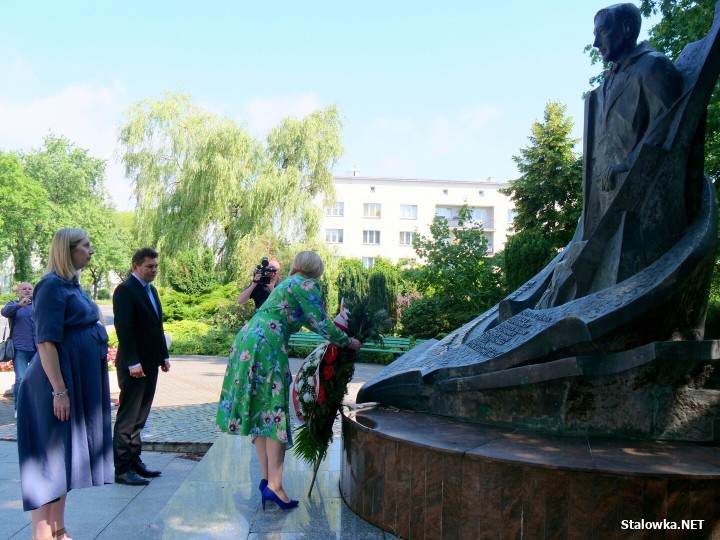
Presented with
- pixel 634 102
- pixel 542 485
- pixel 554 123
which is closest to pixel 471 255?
pixel 554 123

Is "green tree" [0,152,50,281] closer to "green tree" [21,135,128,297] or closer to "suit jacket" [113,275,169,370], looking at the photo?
"green tree" [21,135,128,297]

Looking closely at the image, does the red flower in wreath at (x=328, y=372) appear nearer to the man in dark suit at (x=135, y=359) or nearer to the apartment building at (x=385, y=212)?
the man in dark suit at (x=135, y=359)

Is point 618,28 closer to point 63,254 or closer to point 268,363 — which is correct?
point 268,363

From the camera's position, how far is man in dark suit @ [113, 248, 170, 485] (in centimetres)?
512

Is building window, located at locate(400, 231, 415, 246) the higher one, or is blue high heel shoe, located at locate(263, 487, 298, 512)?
building window, located at locate(400, 231, 415, 246)

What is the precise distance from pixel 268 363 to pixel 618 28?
3146 mm

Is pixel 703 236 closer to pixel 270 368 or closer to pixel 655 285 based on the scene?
pixel 655 285

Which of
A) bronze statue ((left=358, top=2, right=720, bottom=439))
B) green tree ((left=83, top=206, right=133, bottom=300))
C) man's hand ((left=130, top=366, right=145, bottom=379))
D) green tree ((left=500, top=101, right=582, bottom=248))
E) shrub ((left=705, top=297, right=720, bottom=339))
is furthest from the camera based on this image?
green tree ((left=83, top=206, right=133, bottom=300))

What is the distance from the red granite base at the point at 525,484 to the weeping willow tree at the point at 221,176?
786 inches

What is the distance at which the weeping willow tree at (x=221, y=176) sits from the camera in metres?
23.7

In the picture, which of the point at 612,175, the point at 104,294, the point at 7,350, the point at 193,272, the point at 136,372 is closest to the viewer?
the point at 612,175

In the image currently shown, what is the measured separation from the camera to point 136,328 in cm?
525

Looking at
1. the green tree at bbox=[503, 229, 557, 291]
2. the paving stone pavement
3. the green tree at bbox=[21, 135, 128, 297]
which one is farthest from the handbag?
the green tree at bbox=[21, 135, 128, 297]

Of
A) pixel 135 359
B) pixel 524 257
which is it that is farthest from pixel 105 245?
pixel 135 359
